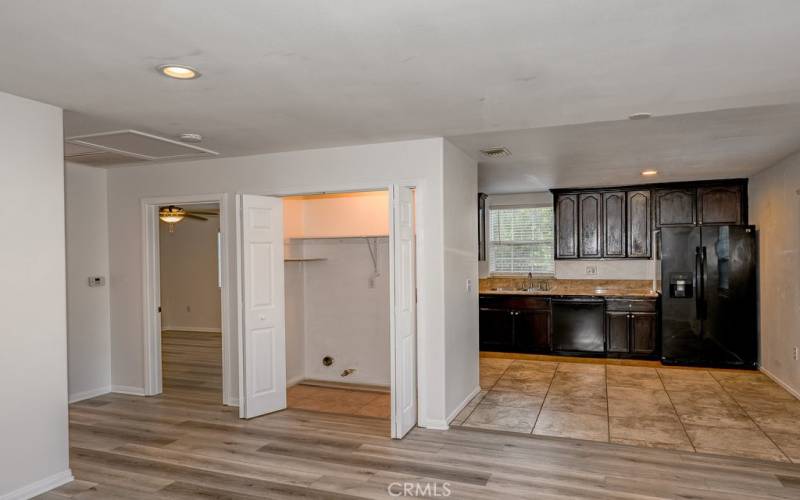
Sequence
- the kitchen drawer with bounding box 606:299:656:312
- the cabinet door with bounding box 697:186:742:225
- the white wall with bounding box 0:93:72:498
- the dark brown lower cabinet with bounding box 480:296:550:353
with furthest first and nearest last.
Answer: the dark brown lower cabinet with bounding box 480:296:550:353, the kitchen drawer with bounding box 606:299:656:312, the cabinet door with bounding box 697:186:742:225, the white wall with bounding box 0:93:72:498

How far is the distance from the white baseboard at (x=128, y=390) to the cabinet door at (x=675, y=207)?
6488mm

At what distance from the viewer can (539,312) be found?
7.48 meters

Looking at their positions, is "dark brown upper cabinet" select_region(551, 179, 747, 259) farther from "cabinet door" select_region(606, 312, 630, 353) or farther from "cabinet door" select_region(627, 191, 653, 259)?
"cabinet door" select_region(606, 312, 630, 353)

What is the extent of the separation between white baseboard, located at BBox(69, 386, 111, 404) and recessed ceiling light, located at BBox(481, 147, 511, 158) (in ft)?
14.6

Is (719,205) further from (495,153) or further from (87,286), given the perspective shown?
(87,286)

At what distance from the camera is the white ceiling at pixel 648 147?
3.93m

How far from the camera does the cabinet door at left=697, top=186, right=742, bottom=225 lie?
6.94 m

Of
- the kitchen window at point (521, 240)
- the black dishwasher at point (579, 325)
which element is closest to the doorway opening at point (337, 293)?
the black dishwasher at point (579, 325)

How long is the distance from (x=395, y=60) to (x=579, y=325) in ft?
18.6

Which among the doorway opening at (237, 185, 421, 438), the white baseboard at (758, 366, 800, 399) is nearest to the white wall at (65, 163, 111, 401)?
the doorway opening at (237, 185, 421, 438)

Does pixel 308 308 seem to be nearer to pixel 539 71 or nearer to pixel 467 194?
pixel 467 194

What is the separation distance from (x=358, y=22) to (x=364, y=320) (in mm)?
4124

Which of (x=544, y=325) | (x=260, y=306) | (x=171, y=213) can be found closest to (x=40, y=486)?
(x=260, y=306)

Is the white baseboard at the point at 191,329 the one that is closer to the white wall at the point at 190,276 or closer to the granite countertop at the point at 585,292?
the white wall at the point at 190,276
